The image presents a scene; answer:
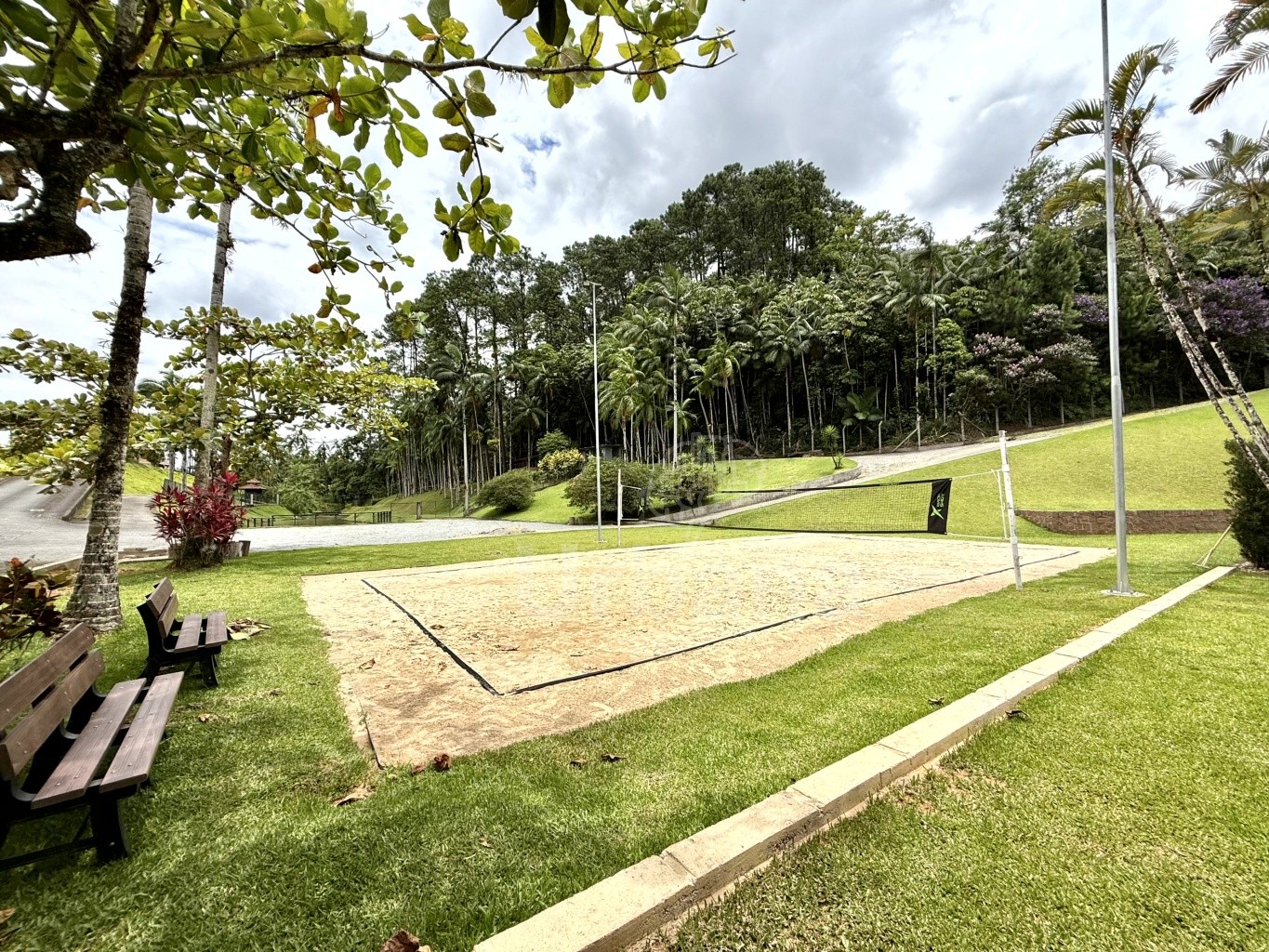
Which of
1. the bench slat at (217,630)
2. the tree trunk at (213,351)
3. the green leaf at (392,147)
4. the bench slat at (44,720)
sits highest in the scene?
the tree trunk at (213,351)

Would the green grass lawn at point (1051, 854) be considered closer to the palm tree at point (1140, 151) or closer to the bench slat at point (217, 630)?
the bench slat at point (217, 630)

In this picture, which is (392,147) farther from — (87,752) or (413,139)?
(87,752)

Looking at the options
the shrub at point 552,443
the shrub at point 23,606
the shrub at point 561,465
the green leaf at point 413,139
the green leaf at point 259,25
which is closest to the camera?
the green leaf at point 259,25

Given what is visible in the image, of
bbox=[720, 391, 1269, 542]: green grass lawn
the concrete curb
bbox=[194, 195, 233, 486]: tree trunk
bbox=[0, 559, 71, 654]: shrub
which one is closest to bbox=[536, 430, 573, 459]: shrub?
bbox=[720, 391, 1269, 542]: green grass lawn

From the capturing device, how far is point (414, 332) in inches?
91.1

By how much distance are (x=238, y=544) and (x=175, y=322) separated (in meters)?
5.93

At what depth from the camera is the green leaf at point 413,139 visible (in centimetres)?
157

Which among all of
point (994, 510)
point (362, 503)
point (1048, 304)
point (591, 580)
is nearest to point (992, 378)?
point (1048, 304)

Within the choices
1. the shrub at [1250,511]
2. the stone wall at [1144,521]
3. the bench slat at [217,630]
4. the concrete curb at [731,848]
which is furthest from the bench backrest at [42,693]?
the stone wall at [1144,521]

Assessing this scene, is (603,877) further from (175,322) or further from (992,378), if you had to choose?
(992,378)

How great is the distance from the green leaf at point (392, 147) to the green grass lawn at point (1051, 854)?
2.71 metres

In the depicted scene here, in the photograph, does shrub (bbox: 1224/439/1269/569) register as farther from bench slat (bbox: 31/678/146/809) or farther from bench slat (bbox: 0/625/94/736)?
bench slat (bbox: 0/625/94/736)

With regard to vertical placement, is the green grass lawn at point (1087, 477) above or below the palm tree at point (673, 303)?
below

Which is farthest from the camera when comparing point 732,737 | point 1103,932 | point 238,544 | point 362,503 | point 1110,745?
point 362,503
